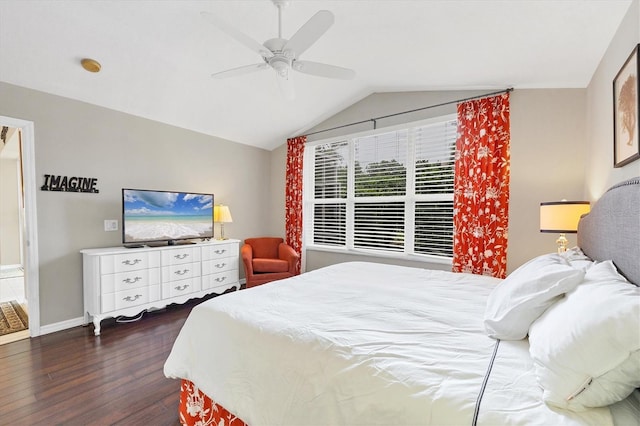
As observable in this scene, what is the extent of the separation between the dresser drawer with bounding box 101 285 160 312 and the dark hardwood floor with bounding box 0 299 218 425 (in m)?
0.25

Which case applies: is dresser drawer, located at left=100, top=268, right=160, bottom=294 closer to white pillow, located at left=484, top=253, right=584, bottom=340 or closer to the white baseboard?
the white baseboard

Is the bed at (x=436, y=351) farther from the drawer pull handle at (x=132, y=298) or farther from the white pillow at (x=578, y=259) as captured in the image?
the drawer pull handle at (x=132, y=298)

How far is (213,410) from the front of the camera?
146 cm

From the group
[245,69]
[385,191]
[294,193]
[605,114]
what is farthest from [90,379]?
[605,114]

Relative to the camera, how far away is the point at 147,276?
3.28 metres

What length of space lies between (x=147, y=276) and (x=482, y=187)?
385 centimetres

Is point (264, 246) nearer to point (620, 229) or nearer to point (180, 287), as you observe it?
point (180, 287)

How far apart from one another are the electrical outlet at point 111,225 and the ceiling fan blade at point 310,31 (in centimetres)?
292

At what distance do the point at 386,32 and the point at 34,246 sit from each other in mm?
3923

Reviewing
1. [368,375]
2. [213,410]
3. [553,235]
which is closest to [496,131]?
[553,235]

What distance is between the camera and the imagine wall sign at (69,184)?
2.96 m

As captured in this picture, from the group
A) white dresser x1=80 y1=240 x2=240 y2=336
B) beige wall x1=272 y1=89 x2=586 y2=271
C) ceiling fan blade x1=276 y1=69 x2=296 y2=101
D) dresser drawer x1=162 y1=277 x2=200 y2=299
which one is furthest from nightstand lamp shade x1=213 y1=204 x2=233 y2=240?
beige wall x1=272 y1=89 x2=586 y2=271

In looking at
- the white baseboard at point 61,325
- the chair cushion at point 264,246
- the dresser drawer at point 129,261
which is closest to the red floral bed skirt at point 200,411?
the dresser drawer at point 129,261

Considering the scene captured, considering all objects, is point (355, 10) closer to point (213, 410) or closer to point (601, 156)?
point (601, 156)
